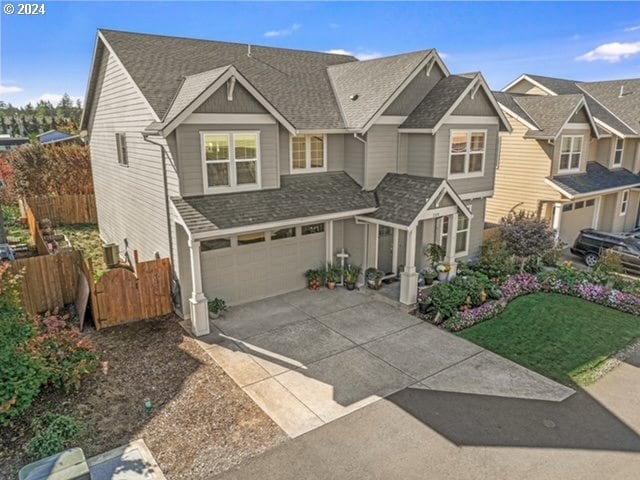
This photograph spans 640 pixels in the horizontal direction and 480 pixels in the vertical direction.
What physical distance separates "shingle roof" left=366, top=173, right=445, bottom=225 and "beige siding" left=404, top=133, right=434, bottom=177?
2.05 ft

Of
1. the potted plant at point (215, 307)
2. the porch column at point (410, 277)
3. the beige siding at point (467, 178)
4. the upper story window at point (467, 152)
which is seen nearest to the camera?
the potted plant at point (215, 307)

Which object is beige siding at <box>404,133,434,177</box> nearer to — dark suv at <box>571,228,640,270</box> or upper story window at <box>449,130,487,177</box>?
upper story window at <box>449,130,487,177</box>

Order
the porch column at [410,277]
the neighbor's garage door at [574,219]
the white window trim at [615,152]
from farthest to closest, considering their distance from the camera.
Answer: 1. the white window trim at [615,152]
2. the neighbor's garage door at [574,219]
3. the porch column at [410,277]

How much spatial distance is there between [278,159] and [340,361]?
21.7ft

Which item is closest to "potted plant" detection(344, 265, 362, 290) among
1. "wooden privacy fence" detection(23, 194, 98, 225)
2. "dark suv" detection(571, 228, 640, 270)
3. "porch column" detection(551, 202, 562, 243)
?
"dark suv" detection(571, 228, 640, 270)

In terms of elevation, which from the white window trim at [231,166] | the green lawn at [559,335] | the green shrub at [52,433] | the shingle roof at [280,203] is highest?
the white window trim at [231,166]

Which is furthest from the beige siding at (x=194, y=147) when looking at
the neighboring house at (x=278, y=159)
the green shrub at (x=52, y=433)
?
the green shrub at (x=52, y=433)

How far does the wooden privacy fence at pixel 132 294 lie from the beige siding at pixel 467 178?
9792mm

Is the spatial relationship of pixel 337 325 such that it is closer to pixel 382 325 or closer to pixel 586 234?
pixel 382 325

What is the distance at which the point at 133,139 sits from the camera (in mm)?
13969

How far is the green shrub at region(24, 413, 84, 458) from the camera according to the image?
6.96 meters

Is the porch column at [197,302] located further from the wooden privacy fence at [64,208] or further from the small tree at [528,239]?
the wooden privacy fence at [64,208]

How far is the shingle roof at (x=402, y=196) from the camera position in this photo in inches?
533

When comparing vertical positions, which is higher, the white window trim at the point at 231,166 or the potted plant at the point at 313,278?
the white window trim at the point at 231,166
